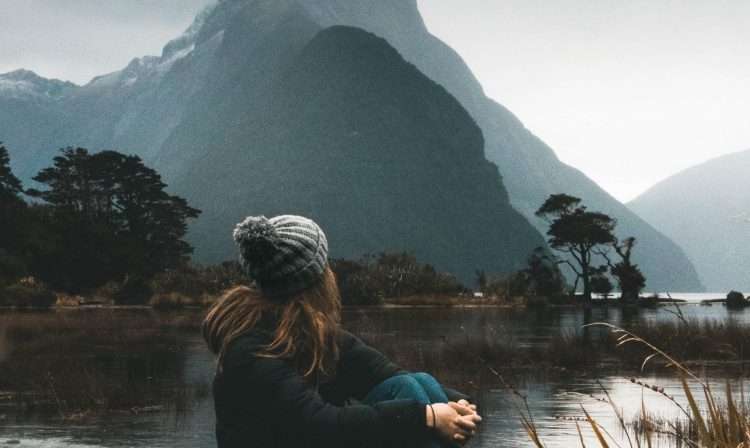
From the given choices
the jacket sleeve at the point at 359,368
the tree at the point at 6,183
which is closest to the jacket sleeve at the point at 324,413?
the jacket sleeve at the point at 359,368

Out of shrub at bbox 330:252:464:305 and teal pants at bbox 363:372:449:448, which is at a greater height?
shrub at bbox 330:252:464:305

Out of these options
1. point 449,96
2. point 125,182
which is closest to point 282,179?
point 449,96

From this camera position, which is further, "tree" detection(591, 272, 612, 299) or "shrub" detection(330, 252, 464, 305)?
"tree" detection(591, 272, 612, 299)

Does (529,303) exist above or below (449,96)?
below

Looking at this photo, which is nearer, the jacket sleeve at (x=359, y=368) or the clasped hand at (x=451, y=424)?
the clasped hand at (x=451, y=424)

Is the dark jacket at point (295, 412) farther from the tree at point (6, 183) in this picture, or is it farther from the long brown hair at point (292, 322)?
the tree at point (6, 183)

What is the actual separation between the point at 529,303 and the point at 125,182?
1199 inches

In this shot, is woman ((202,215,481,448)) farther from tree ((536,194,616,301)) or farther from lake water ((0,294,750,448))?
tree ((536,194,616,301))

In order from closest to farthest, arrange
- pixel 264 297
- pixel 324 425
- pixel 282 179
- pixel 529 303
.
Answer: pixel 324 425 < pixel 264 297 < pixel 529 303 < pixel 282 179

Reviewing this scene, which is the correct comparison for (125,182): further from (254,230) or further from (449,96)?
(449,96)

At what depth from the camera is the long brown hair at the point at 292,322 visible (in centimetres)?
292

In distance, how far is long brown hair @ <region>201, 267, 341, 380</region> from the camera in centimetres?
292

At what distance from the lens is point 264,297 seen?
3.06 m

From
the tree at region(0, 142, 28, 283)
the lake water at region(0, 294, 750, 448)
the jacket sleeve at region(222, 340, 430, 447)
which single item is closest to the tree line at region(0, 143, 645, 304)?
the tree at region(0, 142, 28, 283)
